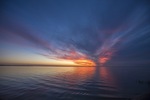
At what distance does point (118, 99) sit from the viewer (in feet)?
91.2

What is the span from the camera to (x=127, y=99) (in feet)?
90.1

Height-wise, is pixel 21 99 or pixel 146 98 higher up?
pixel 146 98

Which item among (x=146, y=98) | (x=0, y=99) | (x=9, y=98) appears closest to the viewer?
(x=146, y=98)

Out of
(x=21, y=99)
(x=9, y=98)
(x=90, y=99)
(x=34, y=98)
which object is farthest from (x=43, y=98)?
(x=90, y=99)

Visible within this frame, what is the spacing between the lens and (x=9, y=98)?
88.9 feet

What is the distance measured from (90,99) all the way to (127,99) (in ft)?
29.0

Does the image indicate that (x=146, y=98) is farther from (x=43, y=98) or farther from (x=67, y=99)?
(x=43, y=98)

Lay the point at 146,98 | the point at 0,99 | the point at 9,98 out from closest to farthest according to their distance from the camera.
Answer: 1. the point at 146,98
2. the point at 0,99
3. the point at 9,98

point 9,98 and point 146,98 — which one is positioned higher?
point 146,98

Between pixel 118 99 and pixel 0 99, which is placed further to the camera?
pixel 118 99

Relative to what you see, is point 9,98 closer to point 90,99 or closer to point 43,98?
point 43,98

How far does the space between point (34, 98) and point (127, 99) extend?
73.4 ft

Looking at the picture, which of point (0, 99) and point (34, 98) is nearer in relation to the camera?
point (0, 99)

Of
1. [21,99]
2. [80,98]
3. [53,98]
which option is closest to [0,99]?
[21,99]
